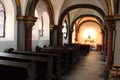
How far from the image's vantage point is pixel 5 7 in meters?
8.98

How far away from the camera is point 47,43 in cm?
1430

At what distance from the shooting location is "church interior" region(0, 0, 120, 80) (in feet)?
17.6

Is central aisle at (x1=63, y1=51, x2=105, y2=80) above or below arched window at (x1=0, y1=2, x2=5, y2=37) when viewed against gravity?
below

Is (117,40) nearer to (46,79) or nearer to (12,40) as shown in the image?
(46,79)

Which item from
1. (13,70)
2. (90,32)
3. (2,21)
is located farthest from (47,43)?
(90,32)

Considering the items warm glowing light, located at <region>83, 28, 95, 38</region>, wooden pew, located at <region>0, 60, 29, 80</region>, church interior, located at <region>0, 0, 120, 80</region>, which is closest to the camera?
wooden pew, located at <region>0, 60, 29, 80</region>

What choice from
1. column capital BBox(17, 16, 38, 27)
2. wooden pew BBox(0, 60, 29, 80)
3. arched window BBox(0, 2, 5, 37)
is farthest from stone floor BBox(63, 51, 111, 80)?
arched window BBox(0, 2, 5, 37)

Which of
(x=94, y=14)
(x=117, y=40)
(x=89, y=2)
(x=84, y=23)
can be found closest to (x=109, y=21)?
(x=117, y=40)

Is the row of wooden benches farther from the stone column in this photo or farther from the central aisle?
the stone column

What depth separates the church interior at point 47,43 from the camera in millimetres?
5375

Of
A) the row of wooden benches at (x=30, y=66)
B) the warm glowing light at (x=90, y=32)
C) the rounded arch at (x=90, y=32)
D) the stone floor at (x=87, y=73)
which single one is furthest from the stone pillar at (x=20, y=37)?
the warm glowing light at (x=90, y=32)

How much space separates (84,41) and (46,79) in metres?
20.4

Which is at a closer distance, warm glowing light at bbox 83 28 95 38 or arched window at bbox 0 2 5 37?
arched window at bbox 0 2 5 37

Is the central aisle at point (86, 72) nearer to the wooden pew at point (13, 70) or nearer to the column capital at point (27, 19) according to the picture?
the column capital at point (27, 19)
